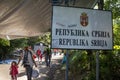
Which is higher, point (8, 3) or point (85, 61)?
point (8, 3)

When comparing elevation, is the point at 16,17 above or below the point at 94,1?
below

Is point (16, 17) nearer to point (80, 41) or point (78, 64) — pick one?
point (80, 41)

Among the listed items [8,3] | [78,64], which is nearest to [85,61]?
[78,64]

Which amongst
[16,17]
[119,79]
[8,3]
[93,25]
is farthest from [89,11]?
[119,79]

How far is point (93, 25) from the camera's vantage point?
7.05m

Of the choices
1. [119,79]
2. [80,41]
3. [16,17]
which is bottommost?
[119,79]

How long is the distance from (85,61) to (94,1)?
390 inches

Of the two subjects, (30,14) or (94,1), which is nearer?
(30,14)

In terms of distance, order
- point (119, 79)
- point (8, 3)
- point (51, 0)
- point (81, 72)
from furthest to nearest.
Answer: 1. point (81, 72)
2. point (119, 79)
3. point (51, 0)
4. point (8, 3)

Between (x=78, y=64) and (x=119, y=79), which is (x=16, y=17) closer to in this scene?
(x=119, y=79)

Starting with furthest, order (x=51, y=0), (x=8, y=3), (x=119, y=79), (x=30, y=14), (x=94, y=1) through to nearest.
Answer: (x=119, y=79) < (x=94, y=1) < (x=30, y=14) < (x=51, y=0) < (x=8, y=3)

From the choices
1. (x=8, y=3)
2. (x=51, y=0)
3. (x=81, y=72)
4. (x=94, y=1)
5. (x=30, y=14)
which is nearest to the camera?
(x=8, y=3)

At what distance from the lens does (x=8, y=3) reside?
222 inches

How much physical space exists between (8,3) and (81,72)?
11971mm
